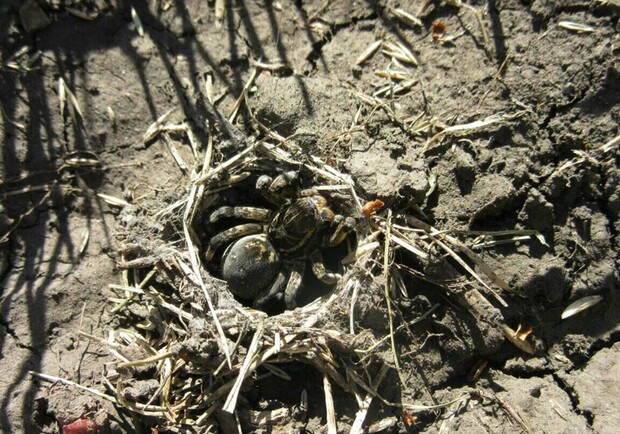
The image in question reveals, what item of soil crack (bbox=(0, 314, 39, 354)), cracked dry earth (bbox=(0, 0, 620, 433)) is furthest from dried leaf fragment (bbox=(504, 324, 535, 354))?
soil crack (bbox=(0, 314, 39, 354))

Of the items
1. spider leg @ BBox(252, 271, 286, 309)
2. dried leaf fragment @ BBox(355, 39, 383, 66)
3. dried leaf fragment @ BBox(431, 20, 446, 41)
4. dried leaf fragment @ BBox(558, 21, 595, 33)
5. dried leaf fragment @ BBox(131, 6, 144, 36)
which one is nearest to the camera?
dried leaf fragment @ BBox(558, 21, 595, 33)

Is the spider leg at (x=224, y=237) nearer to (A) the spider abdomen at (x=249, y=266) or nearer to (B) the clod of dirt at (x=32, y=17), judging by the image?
(A) the spider abdomen at (x=249, y=266)

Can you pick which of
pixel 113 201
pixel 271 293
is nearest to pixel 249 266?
pixel 271 293

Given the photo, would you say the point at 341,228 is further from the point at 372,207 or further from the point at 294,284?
the point at 294,284

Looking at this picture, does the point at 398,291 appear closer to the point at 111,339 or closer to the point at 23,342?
the point at 111,339

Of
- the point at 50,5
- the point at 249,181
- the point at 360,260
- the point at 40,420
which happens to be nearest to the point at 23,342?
the point at 40,420

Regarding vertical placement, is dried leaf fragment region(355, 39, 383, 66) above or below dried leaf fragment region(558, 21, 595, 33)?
above

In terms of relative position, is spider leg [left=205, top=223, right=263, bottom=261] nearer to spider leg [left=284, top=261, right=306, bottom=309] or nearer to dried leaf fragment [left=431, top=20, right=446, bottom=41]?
spider leg [left=284, top=261, right=306, bottom=309]
